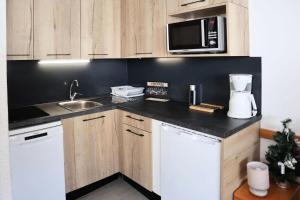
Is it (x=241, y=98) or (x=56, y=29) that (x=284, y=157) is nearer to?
(x=241, y=98)

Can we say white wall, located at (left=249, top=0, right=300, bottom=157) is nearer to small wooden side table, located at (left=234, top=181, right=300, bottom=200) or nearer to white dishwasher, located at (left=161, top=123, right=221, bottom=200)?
small wooden side table, located at (left=234, top=181, right=300, bottom=200)

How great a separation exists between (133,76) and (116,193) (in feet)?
5.18

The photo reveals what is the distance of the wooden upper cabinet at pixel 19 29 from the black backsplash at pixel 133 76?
32cm

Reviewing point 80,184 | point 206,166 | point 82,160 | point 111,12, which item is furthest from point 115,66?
point 206,166

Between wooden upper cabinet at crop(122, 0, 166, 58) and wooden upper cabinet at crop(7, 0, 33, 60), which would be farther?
wooden upper cabinet at crop(122, 0, 166, 58)

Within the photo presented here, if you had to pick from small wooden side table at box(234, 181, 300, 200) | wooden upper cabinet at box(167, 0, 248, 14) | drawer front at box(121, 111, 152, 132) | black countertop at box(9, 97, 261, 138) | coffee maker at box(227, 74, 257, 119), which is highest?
wooden upper cabinet at box(167, 0, 248, 14)

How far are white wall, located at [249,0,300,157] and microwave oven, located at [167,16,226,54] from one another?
0.37 metres

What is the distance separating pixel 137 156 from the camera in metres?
2.44

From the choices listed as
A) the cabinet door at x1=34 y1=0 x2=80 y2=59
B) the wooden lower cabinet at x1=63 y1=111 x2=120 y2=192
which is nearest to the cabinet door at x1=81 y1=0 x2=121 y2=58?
the cabinet door at x1=34 y1=0 x2=80 y2=59

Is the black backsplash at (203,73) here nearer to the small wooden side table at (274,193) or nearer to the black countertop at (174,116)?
the black countertop at (174,116)

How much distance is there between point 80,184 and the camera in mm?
2402

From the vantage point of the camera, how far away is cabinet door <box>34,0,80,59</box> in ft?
7.39

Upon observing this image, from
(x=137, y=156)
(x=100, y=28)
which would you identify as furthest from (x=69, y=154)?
(x=100, y=28)

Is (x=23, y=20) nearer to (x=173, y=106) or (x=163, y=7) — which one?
(x=163, y=7)
